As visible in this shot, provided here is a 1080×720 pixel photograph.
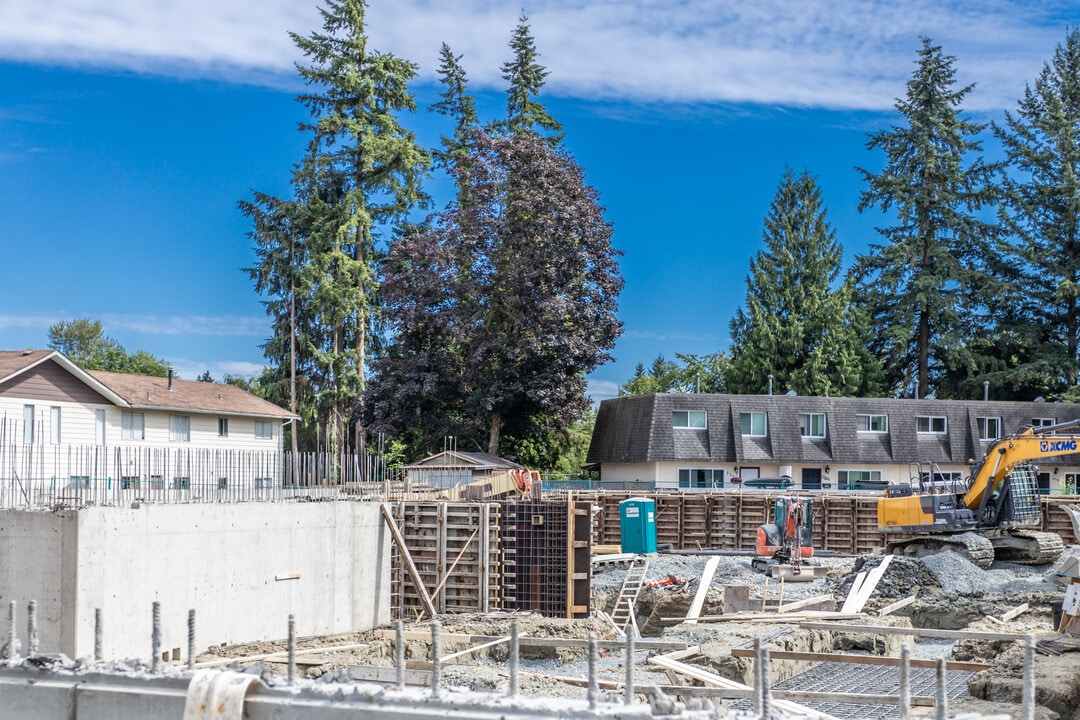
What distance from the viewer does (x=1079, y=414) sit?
4888cm

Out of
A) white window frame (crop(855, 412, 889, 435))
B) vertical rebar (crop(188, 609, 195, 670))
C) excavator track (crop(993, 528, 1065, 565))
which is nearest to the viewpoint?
vertical rebar (crop(188, 609, 195, 670))

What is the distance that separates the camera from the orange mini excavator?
99.1 feet

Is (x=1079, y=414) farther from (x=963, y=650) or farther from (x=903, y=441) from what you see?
(x=963, y=650)

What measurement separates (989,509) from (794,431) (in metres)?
15.9

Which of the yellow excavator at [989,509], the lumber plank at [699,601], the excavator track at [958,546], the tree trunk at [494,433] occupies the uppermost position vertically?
the tree trunk at [494,433]

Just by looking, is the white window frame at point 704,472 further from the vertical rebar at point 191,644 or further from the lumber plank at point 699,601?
the vertical rebar at point 191,644

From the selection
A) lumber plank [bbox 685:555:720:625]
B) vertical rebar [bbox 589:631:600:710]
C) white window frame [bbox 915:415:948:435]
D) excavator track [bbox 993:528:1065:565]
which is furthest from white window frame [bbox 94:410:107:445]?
vertical rebar [bbox 589:631:600:710]

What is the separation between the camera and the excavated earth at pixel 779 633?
1310 cm

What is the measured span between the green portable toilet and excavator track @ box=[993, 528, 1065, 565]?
958 cm

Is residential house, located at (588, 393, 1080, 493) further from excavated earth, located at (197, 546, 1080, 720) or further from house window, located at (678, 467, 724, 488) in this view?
excavated earth, located at (197, 546, 1080, 720)

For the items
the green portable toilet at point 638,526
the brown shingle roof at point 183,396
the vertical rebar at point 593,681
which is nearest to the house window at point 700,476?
the green portable toilet at point 638,526

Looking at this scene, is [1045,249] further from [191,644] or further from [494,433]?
[191,644]

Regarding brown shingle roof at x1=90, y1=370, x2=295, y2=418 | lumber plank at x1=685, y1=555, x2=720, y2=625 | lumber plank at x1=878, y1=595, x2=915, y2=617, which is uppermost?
brown shingle roof at x1=90, y1=370, x2=295, y2=418

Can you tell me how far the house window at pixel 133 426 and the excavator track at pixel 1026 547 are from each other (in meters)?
27.8
